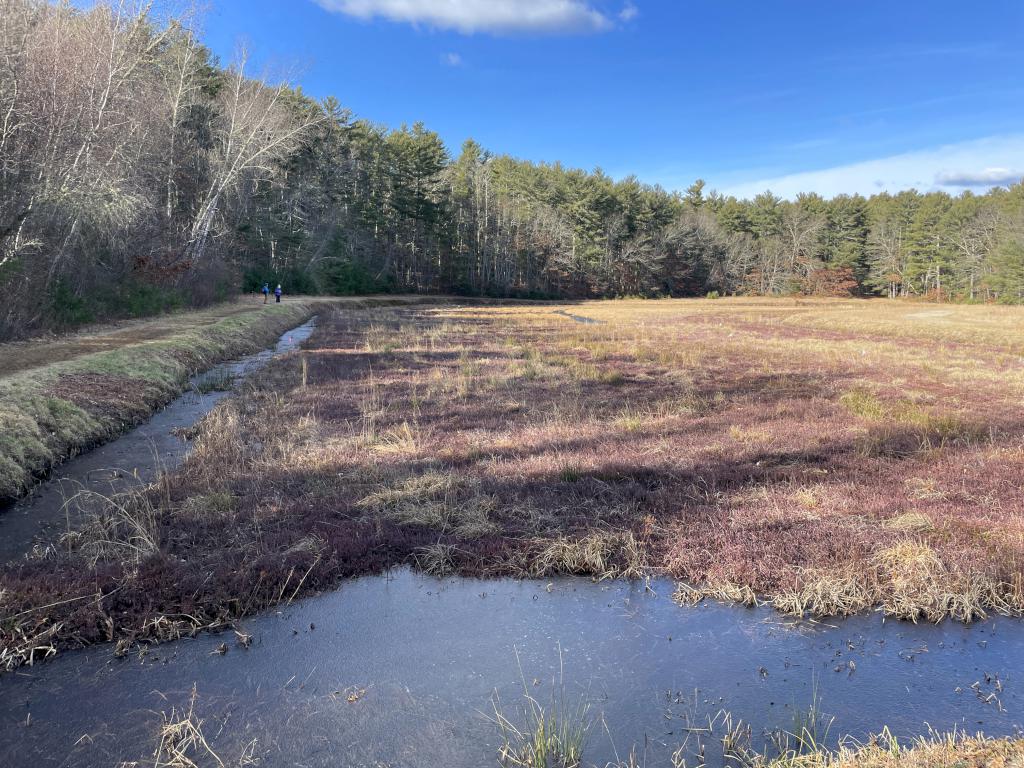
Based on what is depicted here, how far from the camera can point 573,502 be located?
8.36 metres

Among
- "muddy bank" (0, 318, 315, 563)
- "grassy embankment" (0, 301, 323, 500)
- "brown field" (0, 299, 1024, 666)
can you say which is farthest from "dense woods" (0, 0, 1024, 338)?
"brown field" (0, 299, 1024, 666)

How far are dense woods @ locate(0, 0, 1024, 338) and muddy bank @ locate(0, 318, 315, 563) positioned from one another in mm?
8469

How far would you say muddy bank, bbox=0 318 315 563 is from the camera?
7699 mm

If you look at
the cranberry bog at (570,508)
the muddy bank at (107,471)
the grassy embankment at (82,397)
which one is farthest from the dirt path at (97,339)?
the cranberry bog at (570,508)

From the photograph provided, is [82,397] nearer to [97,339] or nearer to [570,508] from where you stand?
[97,339]

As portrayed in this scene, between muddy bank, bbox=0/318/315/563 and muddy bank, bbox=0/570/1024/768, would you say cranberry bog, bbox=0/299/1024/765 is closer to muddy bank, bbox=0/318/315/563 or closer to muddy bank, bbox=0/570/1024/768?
muddy bank, bbox=0/570/1024/768

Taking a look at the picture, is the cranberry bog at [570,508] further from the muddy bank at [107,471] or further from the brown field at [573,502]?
the muddy bank at [107,471]

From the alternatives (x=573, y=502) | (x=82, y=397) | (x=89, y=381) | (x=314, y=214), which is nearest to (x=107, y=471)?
(x=82, y=397)

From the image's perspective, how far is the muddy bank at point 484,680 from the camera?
170 inches

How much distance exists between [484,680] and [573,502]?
3.55 meters

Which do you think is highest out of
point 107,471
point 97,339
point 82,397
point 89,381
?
point 97,339

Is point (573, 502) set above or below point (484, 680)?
above

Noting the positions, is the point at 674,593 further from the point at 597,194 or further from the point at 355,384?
the point at 597,194

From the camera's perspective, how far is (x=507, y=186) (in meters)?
98.0
